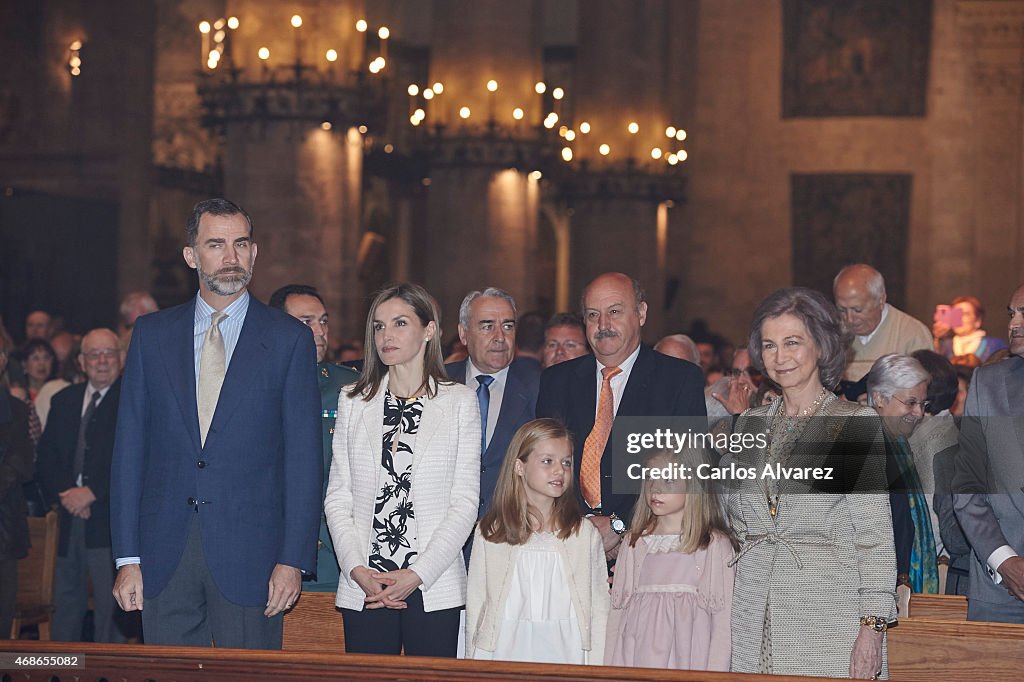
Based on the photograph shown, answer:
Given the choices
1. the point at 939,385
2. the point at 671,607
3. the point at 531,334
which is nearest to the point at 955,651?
the point at 671,607

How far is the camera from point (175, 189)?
20.7m

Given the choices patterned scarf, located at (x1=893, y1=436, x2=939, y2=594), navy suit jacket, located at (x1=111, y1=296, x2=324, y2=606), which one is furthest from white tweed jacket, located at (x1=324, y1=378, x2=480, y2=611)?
patterned scarf, located at (x1=893, y1=436, x2=939, y2=594)

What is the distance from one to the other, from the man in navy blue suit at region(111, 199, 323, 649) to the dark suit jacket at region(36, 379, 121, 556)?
3.36 m

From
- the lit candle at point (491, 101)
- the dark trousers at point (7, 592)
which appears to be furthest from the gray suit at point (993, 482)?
the lit candle at point (491, 101)

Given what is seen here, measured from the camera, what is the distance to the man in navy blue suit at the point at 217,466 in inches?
184

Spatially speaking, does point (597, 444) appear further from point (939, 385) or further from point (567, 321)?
point (567, 321)

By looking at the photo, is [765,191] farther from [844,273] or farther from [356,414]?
[356,414]

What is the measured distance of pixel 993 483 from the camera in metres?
5.09

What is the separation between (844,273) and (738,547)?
3517mm

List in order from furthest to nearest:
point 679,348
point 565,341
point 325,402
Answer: point 565,341
point 679,348
point 325,402

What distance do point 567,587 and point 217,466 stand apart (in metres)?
1.29

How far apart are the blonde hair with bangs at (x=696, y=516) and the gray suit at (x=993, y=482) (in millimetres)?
894

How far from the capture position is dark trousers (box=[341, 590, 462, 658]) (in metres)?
4.84

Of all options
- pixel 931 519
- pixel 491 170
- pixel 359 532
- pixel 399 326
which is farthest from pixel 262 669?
pixel 491 170
